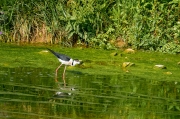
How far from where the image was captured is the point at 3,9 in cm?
1562

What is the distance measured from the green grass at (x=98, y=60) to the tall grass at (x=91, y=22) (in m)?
0.61

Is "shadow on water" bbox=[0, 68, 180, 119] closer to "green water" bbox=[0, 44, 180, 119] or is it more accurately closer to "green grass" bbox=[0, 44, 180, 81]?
"green water" bbox=[0, 44, 180, 119]

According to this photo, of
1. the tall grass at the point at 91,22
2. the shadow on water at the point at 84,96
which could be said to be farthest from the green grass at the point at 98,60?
the tall grass at the point at 91,22

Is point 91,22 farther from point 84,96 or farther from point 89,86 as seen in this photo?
point 84,96

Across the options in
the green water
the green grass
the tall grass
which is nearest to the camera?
the green water

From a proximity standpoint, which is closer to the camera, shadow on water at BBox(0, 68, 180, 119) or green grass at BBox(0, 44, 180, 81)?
shadow on water at BBox(0, 68, 180, 119)

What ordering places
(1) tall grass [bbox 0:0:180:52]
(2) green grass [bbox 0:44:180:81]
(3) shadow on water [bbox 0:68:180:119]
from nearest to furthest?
(3) shadow on water [bbox 0:68:180:119] → (2) green grass [bbox 0:44:180:81] → (1) tall grass [bbox 0:0:180:52]

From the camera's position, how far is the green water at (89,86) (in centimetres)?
807

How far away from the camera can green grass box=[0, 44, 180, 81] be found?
12.4 m

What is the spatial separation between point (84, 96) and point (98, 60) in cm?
426

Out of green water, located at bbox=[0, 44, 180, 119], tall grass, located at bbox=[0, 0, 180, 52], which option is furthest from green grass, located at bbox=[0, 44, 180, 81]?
tall grass, located at bbox=[0, 0, 180, 52]

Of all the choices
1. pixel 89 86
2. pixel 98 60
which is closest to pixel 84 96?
pixel 89 86

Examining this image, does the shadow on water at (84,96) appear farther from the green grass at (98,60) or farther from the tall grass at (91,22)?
the tall grass at (91,22)

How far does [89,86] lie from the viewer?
34.4ft
